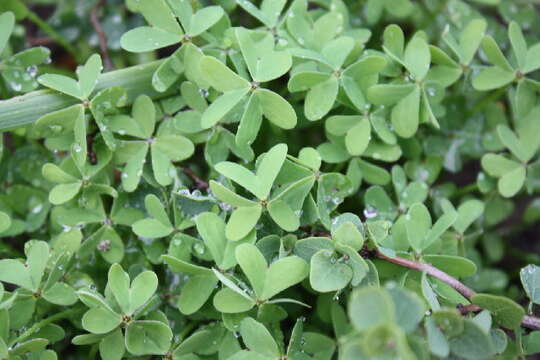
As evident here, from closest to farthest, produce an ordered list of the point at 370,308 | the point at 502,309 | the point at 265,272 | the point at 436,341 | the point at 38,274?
1. the point at 370,308
2. the point at 436,341
3. the point at 502,309
4. the point at 265,272
5. the point at 38,274

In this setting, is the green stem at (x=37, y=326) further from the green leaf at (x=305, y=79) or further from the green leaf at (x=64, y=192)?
the green leaf at (x=305, y=79)

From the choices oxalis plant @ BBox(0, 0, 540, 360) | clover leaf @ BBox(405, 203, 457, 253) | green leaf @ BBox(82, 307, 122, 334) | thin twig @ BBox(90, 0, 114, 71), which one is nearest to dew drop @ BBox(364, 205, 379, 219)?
oxalis plant @ BBox(0, 0, 540, 360)

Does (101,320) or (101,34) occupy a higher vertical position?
(101,34)

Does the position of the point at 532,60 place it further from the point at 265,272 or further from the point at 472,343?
the point at 265,272

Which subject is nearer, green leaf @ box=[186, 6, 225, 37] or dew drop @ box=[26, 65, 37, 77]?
green leaf @ box=[186, 6, 225, 37]

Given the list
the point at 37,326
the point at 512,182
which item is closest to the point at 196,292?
the point at 37,326

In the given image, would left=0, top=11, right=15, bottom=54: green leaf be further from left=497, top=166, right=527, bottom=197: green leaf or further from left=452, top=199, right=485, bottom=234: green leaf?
left=497, top=166, right=527, bottom=197: green leaf
